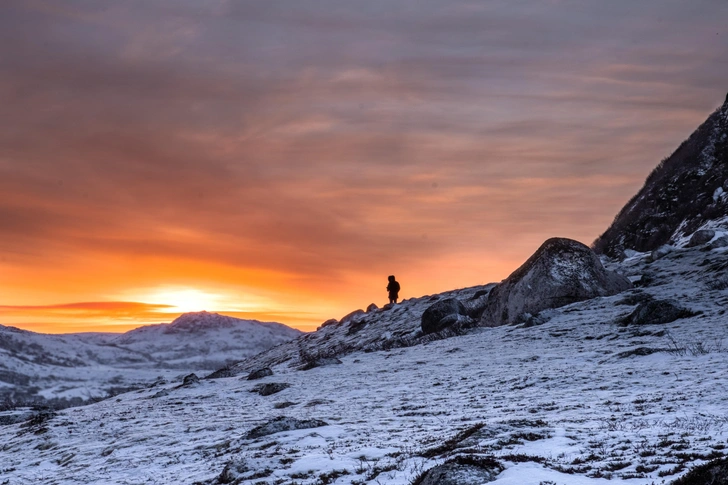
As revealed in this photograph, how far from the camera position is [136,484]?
599 inches

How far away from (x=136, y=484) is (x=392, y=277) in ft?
140

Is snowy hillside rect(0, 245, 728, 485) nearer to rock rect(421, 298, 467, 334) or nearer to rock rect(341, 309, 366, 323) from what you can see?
rock rect(421, 298, 467, 334)

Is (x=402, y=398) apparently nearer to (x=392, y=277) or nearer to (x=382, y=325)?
(x=382, y=325)

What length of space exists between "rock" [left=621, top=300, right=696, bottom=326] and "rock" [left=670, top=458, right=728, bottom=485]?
21755mm

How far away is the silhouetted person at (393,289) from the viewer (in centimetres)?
5709

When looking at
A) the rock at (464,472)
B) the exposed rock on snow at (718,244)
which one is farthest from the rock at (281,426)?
the exposed rock on snow at (718,244)

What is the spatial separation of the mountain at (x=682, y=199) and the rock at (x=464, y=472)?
46895 mm

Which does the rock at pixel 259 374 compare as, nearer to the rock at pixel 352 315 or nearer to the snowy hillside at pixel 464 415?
the snowy hillside at pixel 464 415

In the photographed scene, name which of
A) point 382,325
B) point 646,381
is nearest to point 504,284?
point 382,325

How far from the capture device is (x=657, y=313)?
92.9 ft

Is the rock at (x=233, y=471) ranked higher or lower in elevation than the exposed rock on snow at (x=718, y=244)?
lower

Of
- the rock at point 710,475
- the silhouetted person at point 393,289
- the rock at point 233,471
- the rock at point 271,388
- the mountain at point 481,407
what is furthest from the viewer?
the silhouetted person at point 393,289

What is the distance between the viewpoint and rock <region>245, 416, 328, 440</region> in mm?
17625

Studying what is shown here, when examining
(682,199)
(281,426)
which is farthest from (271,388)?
(682,199)
